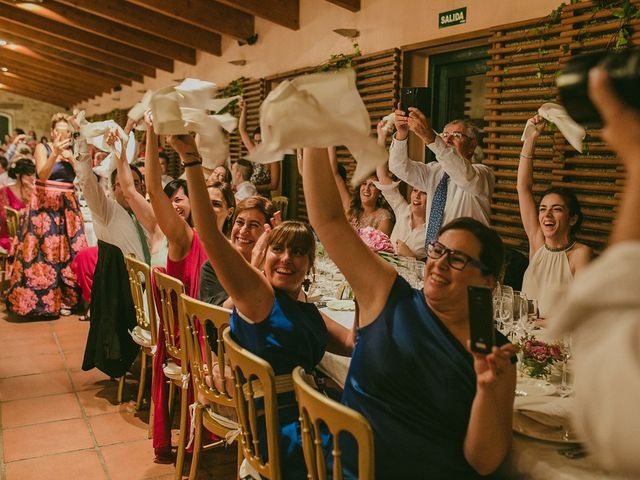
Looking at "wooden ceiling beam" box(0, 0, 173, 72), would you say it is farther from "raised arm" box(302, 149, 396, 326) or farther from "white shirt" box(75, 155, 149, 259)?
"raised arm" box(302, 149, 396, 326)

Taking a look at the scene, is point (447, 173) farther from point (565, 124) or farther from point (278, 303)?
point (278, 303)

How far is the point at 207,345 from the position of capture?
253 cm

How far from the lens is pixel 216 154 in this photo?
1822mm

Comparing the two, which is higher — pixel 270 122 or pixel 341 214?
pixel 270 122

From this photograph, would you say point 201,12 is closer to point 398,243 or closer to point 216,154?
point 398,243

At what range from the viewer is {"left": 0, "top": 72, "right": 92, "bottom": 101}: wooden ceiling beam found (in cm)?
1916

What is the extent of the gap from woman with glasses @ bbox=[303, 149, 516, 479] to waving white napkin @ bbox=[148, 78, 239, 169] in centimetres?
32

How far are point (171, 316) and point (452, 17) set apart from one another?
3289mm

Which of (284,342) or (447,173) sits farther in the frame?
(447,173)

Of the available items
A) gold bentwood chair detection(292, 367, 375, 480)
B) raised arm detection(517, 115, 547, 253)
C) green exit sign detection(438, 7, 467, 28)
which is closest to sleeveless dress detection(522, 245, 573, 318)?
raised arm detection(517, 115, 547, 253)

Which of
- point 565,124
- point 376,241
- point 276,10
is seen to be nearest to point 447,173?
point 376,241

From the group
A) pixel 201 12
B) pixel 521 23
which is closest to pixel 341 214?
pixel 521 23

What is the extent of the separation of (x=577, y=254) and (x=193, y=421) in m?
2.08

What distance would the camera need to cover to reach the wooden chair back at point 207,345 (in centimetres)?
236
